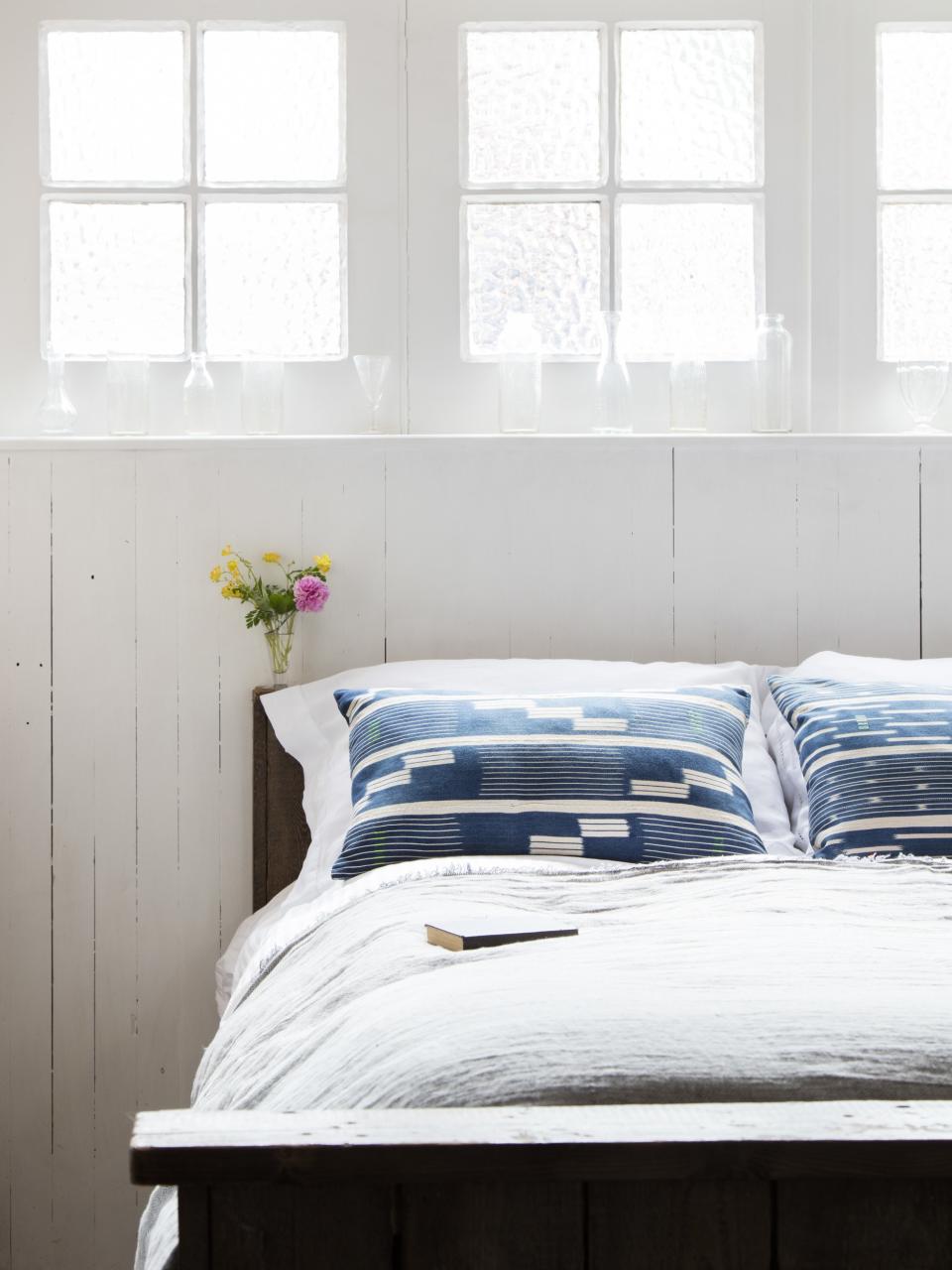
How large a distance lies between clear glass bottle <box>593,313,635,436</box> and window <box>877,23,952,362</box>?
0.55 meters

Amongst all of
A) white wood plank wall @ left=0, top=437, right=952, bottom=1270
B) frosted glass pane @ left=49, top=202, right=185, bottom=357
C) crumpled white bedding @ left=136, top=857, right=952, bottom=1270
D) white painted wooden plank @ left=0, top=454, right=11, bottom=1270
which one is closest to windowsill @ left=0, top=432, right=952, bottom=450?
white wood plank wall @ left=0, top=437, right=952, bottom=1270

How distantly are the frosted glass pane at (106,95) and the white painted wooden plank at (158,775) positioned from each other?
2.17 feet

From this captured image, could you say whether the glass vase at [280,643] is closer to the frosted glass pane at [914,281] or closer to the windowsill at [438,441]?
the windowsill at [438,441]

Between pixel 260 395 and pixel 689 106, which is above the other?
pixel 689 106

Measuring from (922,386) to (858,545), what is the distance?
357 millimetres

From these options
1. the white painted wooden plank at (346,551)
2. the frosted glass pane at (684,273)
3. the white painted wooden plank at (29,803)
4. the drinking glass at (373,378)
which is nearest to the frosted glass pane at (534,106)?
the frosted glass pane at (684,273)

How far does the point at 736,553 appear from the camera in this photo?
2572 mm

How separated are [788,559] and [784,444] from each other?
8.9 inches

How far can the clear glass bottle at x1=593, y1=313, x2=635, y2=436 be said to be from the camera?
2.63m

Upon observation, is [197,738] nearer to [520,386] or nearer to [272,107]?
[520,386]

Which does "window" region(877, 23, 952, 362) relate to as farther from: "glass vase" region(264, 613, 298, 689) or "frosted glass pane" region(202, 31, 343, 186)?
"glass vase" region(264, 613, 298, 689)

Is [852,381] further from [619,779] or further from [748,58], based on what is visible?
[619,779]

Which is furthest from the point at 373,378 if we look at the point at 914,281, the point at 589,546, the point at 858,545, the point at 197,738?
the point at 914,281

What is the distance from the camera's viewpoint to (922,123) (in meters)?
2.71
